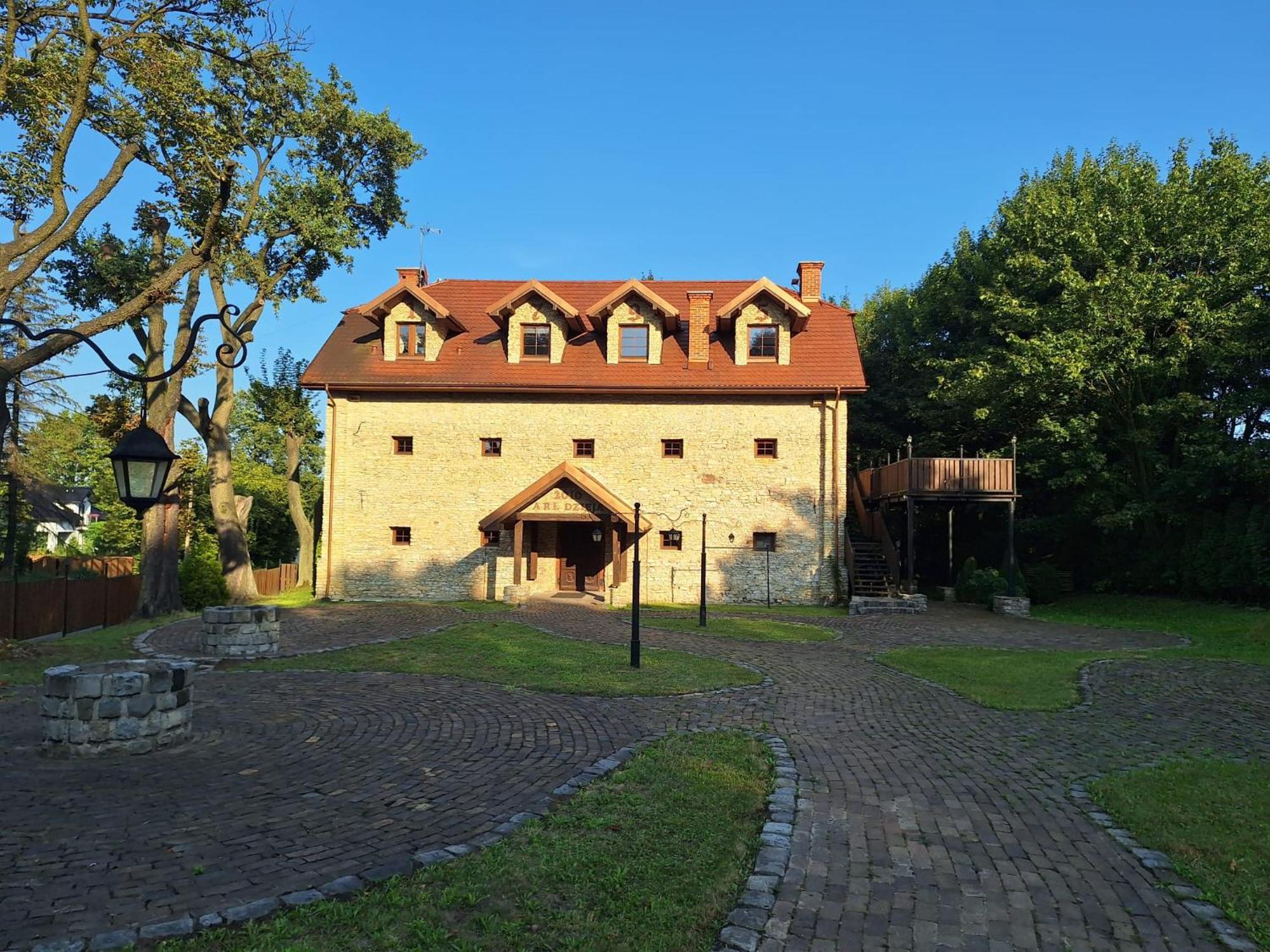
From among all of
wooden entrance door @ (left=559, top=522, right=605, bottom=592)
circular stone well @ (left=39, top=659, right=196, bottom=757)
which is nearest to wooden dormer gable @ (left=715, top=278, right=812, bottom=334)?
wooden entrance door @ (left=559, top=522, right=605, bottom=592)

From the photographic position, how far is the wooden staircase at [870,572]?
21.1 m

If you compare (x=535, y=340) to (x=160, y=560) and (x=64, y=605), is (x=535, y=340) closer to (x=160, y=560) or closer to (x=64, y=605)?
(x=160, y=560)

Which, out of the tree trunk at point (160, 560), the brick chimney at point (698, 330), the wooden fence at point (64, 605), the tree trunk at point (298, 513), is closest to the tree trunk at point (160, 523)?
the tree trunk at point (160, 560)

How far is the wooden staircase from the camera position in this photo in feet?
69.4

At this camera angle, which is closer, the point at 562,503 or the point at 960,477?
the point at 562,503

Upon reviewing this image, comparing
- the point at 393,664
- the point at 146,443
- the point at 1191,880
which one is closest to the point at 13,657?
the point at 393,664

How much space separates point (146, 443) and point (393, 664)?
572cm

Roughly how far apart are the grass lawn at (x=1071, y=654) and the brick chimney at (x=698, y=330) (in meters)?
12.0

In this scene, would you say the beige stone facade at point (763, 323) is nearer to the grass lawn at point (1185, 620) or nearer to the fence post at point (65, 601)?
the grass lawn at point (1185, 620)

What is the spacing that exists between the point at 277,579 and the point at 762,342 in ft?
72.4

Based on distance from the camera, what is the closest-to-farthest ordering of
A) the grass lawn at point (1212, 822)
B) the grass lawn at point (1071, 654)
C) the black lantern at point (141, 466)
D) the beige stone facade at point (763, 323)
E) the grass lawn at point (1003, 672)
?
the grass lawn at point (1212, 822) < the black lantern at point (141, 466) < the grass lawn at point (1003, 672) < the grass lawn at point (1071, 654) < the beige stone facade at point (763, 323)

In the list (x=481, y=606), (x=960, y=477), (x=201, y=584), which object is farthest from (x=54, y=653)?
(x=960, y=477)

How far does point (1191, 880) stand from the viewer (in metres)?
4.54

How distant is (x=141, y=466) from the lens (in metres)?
7.02
